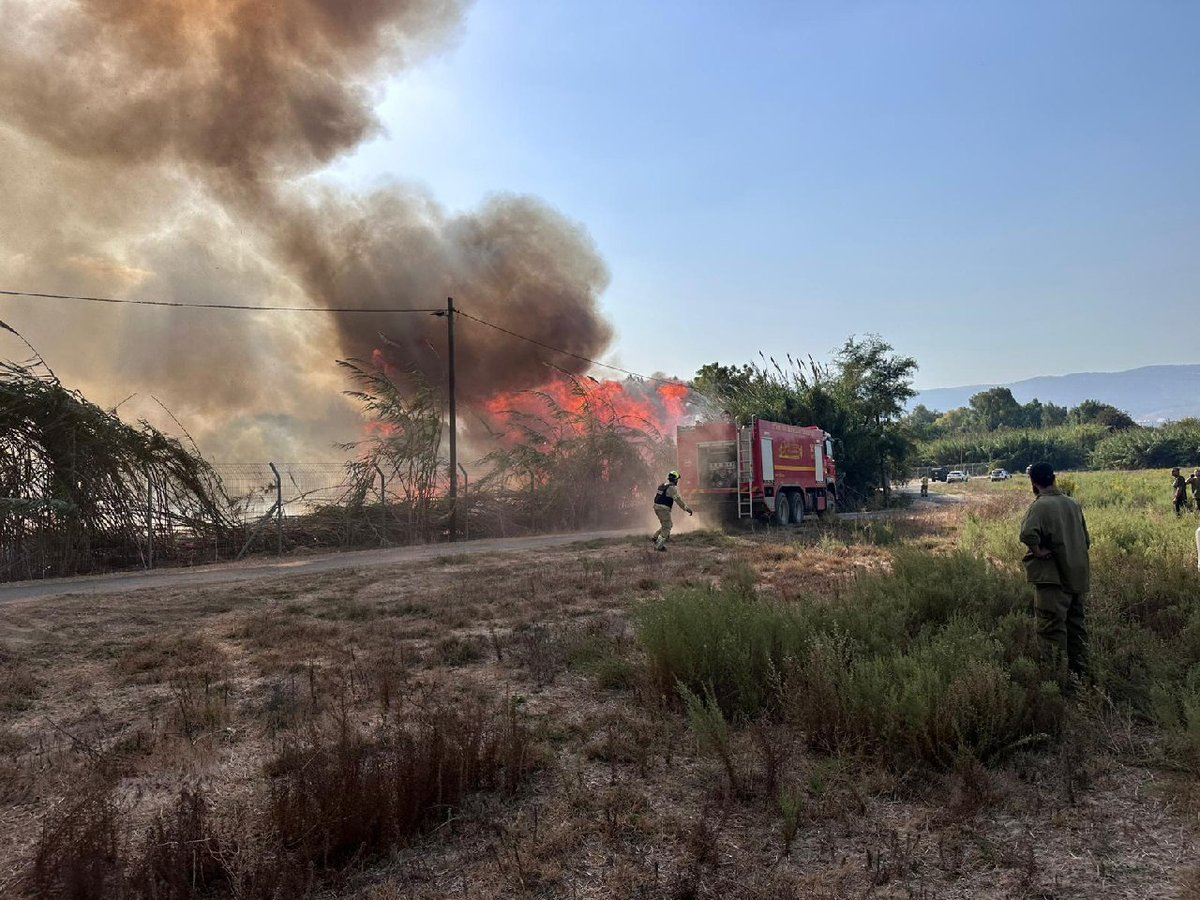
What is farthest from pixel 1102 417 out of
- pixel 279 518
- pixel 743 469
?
pixel 279 518

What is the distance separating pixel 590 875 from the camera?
307cm

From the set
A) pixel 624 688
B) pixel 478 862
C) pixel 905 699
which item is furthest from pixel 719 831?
pixel 624 688

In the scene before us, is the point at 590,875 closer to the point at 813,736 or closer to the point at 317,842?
the point at 317,842

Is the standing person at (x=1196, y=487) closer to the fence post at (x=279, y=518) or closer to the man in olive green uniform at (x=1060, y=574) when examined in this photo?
the man in olive green uniform at (x=1060, y=574)

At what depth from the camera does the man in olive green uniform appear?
5117 millimetres

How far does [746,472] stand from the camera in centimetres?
1989

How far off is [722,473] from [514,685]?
50.2 feet

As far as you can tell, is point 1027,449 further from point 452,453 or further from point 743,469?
point 452,453

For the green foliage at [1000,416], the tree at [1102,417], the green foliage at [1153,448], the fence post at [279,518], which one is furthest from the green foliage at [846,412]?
the green foliage at [1000,416]

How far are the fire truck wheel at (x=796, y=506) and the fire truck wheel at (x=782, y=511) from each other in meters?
0.22

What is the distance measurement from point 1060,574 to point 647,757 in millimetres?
3181

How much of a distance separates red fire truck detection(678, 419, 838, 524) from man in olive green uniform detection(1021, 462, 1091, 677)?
14468 millimetres

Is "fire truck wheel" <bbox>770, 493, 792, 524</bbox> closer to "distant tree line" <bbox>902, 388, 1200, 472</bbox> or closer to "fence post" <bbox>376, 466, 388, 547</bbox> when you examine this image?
"fence post" <bbox>376, 466, 388, 547</bbox>

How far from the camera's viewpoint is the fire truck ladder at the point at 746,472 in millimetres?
19828
